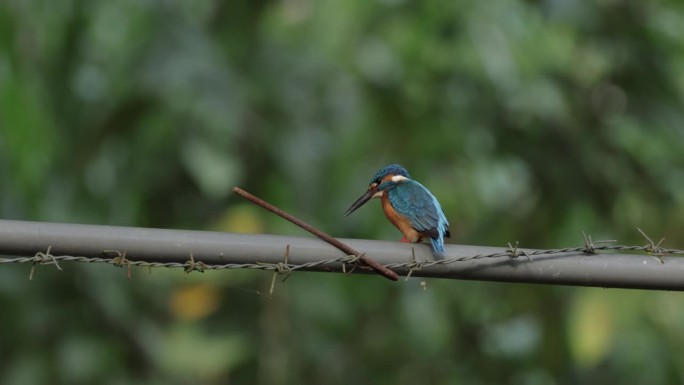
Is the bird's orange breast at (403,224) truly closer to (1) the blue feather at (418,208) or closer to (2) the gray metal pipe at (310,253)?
(1) the blue feather at (418,208)

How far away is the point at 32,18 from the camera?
5.25m

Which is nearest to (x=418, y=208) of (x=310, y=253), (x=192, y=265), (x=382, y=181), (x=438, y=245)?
(x=382, y=181)

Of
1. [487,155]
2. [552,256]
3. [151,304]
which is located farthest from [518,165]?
[552,256]

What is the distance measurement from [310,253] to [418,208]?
652 mm

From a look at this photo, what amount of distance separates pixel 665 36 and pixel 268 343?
2.37 m

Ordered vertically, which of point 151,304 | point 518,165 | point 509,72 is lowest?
point 151,304

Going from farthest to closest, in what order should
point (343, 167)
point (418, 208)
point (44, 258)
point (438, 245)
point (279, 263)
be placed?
1. point (343, 167)
2. point (418, 208)
3. point (438, 245)
4. point (279, 263)
5. point (44, 258)

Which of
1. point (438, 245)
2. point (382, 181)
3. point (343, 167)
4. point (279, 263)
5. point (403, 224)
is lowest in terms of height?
point (279, 263)

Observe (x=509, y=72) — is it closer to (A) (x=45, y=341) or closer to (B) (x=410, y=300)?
(B) (x=410, y=300)

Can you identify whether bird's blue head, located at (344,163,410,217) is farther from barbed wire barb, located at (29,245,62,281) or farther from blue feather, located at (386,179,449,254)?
barbed wire barb, located at (29,245,62,281)

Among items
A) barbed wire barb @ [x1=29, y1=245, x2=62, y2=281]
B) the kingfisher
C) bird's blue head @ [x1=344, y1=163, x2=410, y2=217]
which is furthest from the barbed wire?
bird's blue head @ [x1=344, y1=163, x2=410, y2=217]

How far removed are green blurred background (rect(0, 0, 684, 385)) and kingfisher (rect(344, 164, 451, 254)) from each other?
1885 mm

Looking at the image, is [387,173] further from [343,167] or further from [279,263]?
[343,167]

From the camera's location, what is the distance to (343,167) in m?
5.60
